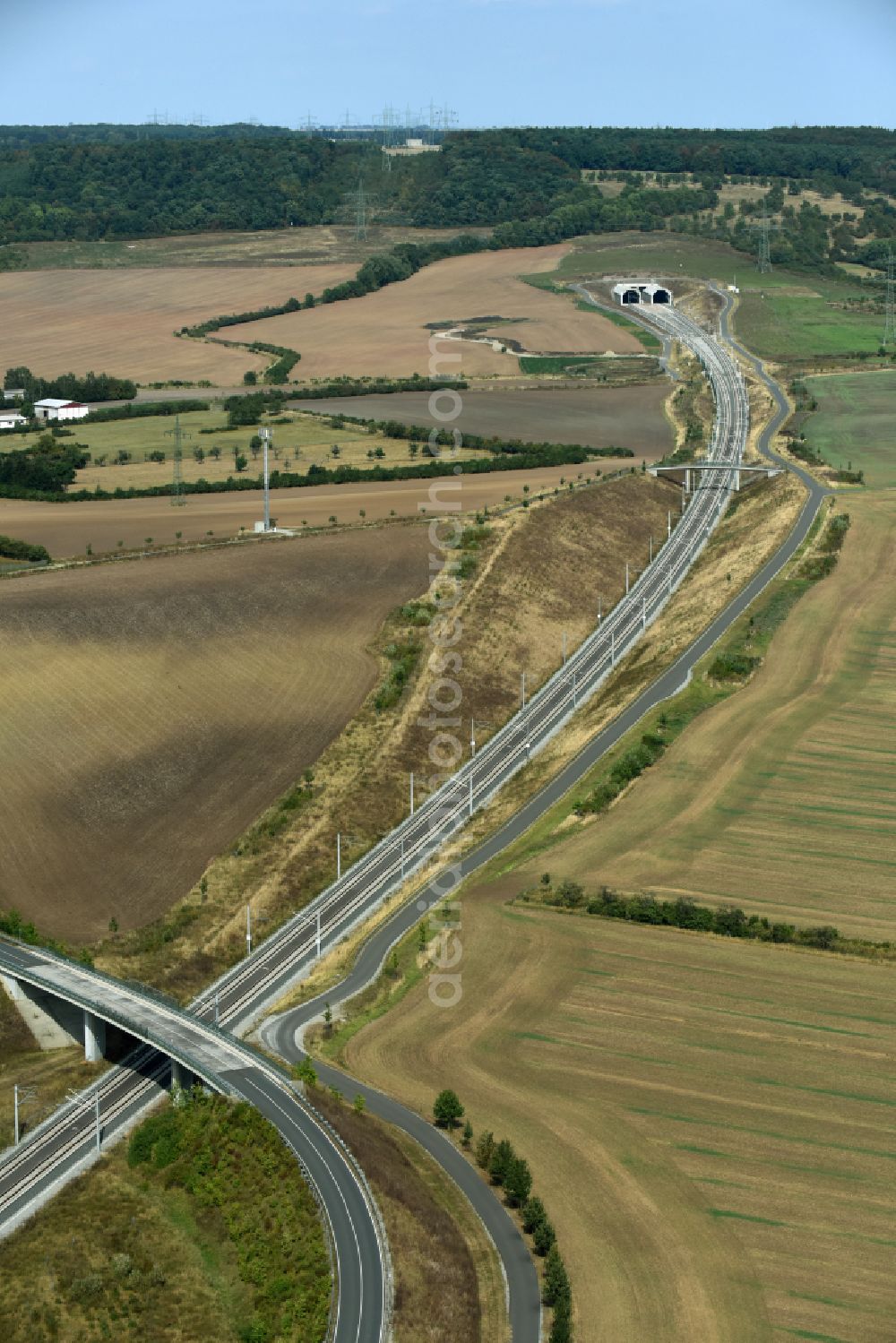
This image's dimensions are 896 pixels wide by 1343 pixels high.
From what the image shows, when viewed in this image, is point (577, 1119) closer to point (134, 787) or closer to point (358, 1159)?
point (358, 1159)

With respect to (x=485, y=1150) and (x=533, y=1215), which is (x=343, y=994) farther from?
(x=533, y=1215)

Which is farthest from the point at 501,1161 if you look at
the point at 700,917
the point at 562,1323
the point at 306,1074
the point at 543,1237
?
the point at 700,917

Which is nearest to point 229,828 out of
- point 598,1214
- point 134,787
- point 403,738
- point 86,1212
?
point 134,787

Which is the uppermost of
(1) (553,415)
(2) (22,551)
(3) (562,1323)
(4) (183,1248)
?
(1) (553,415)

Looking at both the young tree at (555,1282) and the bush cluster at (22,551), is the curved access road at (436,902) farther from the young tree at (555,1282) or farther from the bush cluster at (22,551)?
the bush cluster at (22,551)

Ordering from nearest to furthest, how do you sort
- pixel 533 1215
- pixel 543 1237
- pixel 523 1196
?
pixel 543 1237 → pixel 533 1215 → pixel 523 1196

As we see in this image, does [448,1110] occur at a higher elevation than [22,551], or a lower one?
lower

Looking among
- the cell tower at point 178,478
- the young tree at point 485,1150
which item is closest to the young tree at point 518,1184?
the young tree at point 485,1150
